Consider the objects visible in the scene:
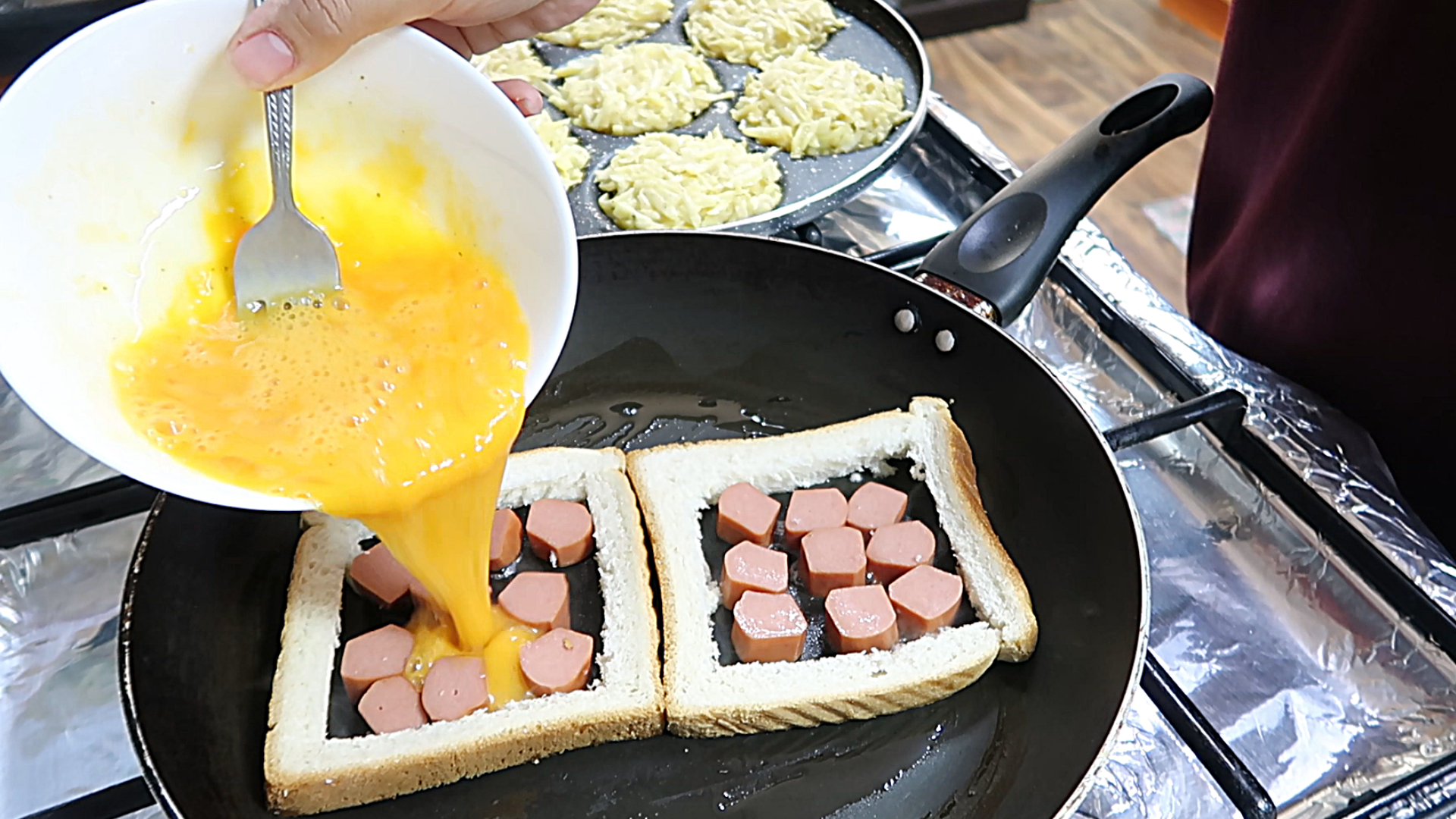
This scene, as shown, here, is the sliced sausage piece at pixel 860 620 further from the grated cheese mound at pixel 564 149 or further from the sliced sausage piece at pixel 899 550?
the grated cheese mound at pixel 564 149

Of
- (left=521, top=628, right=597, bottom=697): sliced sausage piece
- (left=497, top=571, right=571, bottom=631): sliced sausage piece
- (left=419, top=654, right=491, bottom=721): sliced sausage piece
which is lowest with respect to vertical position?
(left=419, top=654, right=491, bottom=721): sliced sausage piece

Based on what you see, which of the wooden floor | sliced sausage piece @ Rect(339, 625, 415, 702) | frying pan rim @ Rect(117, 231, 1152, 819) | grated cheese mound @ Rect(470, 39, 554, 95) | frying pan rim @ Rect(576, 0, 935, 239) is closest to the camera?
frying pan rim @ Rect(117, 231, 1152, 819)

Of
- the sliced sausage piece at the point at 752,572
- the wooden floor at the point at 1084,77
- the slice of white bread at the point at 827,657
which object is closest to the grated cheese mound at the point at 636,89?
the slice of white bread at the point at 827,657

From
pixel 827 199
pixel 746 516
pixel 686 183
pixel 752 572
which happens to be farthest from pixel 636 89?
pixel 752 572

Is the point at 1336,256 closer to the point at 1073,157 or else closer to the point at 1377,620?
the point at 1073,157

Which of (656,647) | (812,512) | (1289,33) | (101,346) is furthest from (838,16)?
Result: (101,346)

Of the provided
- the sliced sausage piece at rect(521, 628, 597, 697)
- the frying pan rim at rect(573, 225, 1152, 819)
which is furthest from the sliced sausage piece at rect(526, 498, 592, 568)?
the frying pan rim at rect(573, 225, 1152, 819)

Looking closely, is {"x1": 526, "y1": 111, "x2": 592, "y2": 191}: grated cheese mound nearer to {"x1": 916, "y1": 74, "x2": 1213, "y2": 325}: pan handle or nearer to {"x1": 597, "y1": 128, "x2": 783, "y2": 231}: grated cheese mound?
{"x1": 597, "y1": 128, "x2": 783, "y2": 231}: grated cheese mound
